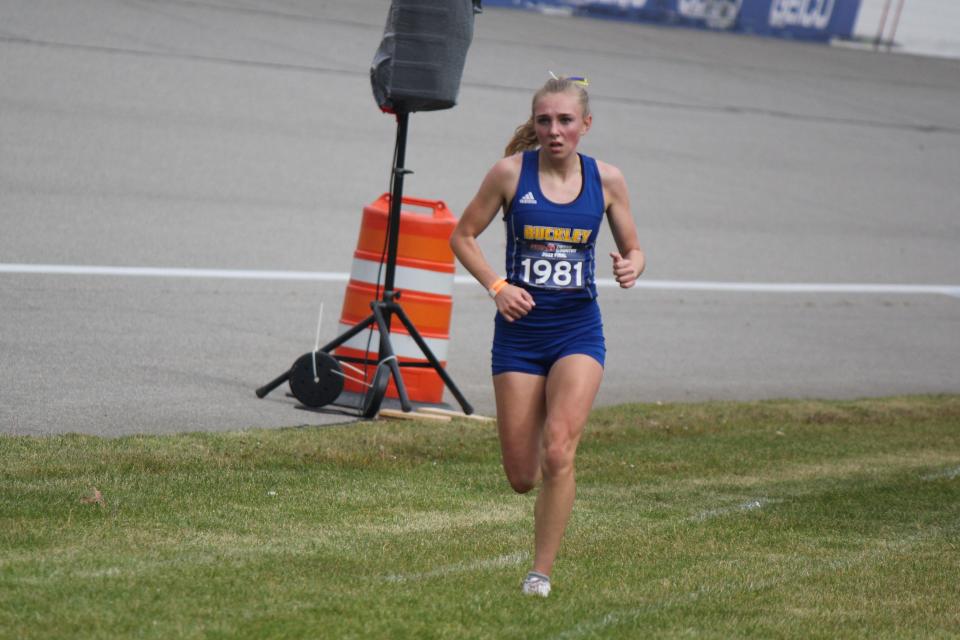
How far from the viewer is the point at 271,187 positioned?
18.2 metres

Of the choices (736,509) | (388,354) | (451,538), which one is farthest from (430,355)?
(451,538)

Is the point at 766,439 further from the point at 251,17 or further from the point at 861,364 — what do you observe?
the point at 251,17

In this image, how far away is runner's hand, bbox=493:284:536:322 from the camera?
610 cm

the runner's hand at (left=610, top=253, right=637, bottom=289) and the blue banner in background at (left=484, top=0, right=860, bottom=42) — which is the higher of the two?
the runner's hand at (left=610, top=253, right=637, bottom=289)

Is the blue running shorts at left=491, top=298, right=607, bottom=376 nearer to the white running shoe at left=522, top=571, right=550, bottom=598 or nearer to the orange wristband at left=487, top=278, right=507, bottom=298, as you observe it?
the orange wristband at left=487, top=278, right=507, bottom=298

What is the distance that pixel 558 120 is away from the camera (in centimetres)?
616

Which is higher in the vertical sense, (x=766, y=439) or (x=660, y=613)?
(x=660, y=613)

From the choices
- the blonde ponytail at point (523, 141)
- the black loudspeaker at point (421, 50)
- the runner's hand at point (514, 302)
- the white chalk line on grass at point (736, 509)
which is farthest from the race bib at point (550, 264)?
the black loudspeaker at point (421, 50)

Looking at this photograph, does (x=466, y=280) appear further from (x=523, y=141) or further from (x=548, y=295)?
(x=548, y=295)

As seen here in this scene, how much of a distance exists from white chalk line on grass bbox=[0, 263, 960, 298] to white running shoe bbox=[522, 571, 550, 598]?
333 inches

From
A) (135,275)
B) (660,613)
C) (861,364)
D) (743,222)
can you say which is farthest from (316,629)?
(743,222)

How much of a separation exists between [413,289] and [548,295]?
4816 millimetres

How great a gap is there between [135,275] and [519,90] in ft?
42.1

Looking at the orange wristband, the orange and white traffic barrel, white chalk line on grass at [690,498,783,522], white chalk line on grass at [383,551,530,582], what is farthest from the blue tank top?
the orange and white traffic barrel
